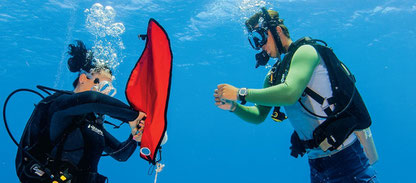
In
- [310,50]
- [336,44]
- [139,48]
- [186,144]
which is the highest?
[186,144]

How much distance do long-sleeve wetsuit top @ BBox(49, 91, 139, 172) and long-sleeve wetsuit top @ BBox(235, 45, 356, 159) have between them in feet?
4.20

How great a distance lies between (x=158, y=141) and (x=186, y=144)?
127924 millimetres

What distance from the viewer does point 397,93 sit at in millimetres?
53781

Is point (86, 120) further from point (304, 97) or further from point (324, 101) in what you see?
point (324, 101)

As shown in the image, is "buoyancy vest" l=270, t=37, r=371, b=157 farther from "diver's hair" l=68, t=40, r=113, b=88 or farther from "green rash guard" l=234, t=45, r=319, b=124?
"diver's hair" l=68, t=40, r=113, b=88

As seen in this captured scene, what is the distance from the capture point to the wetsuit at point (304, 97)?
95.7 inches

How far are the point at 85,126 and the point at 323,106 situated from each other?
2.75m

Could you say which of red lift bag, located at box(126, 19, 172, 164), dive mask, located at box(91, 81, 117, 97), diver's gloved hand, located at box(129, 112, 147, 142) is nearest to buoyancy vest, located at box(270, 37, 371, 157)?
red lift bag, located at box(126, 19, 172, 164)

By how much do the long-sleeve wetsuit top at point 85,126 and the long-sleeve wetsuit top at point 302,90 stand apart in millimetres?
1281

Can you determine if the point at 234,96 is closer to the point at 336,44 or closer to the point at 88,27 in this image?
the point at 88,27

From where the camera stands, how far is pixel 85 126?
3238mm

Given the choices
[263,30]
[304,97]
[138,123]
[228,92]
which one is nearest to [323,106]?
[304,97]

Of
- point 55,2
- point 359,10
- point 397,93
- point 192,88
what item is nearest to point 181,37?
point 55,2

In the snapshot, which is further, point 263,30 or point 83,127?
point 263,30
